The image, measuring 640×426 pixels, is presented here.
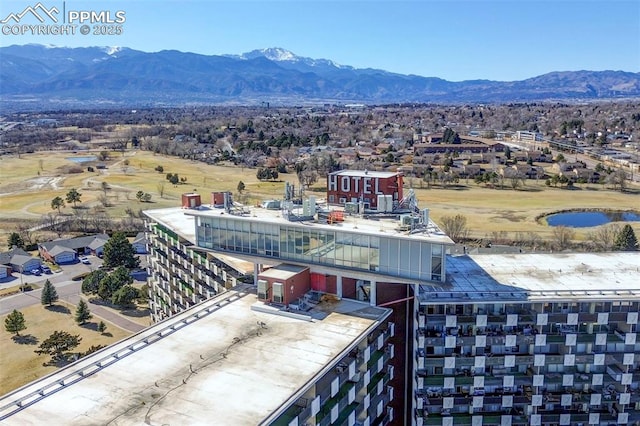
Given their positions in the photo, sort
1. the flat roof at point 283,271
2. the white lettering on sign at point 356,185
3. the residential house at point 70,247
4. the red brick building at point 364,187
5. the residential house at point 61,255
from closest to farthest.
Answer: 1. the flat roof at point 283,271
2. the red brick building at point 364,187
3. the white lettering on sign at point 356,185
4. the residential house at point 61,255
5. the residential house at point 70,247

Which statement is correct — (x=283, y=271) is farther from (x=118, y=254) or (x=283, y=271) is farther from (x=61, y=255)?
(x=61, y=255)

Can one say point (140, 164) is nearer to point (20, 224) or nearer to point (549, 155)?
point (20, 224)

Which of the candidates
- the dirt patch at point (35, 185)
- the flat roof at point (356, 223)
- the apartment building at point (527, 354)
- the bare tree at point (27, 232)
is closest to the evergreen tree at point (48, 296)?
the bare tree at point (27, 232)

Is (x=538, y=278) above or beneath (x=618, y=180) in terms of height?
above

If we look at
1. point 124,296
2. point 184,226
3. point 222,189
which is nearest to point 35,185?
point 222,189

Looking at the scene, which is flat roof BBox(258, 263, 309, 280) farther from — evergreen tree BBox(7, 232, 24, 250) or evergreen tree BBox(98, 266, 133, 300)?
evergreen tree BBox(7, 232, 24, 250)

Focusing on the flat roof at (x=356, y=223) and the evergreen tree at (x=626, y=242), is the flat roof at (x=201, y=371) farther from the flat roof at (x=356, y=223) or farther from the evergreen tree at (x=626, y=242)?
the evergreen tree at (x=626, y=242)
